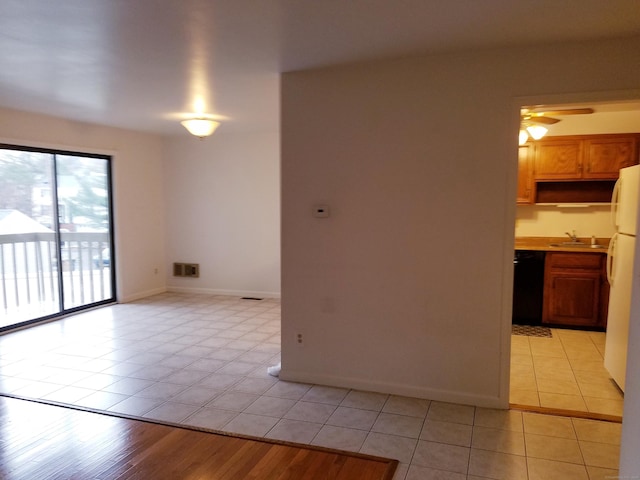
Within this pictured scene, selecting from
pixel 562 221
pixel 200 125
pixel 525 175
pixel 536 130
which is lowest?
pixel 562 221

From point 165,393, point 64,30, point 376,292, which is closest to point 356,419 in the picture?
point 376,292

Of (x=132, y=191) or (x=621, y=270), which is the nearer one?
(x=621, y=270)

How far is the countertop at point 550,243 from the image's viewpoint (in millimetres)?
4879

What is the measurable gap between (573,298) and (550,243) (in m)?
0.81

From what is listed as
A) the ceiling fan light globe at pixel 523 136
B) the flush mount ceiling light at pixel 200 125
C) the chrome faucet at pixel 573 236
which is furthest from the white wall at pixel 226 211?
the chrome faucet at pixel 573 236

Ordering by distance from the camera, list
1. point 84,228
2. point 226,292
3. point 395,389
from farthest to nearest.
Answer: point 226,292, point 84,228, point 395,389

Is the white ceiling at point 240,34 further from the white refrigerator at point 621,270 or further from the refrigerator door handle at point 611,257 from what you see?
the refrigerator door handle at point 611,257

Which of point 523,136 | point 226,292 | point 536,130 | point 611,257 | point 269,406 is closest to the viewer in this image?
point 269,406

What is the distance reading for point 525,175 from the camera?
539 centimetres

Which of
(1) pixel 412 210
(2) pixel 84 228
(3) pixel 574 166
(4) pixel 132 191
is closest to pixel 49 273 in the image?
(2) pixel 84 228

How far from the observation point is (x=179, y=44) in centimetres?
273

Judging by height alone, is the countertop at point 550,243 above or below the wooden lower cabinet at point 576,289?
above

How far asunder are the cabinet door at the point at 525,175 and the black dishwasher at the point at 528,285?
770 millimetres

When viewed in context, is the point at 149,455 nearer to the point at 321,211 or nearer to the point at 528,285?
the point at 321,211
